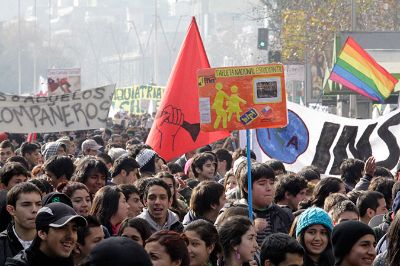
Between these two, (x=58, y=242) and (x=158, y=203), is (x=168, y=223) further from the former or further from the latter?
(x=58, y=242)

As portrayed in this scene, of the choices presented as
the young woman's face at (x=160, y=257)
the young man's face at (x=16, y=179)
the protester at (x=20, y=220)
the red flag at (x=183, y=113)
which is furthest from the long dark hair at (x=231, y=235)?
the red flag at (x=183, y=113)

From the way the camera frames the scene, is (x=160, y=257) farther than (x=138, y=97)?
No

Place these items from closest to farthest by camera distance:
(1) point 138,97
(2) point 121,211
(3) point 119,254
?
(3) point 119,254
(2) point 121,211
(1) point 138,97

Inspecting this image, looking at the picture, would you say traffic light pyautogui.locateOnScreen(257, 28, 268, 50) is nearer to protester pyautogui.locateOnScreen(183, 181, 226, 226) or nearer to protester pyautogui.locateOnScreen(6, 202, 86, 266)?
protester pyautogui.locateOnScreen(183, 181, 226, 226)

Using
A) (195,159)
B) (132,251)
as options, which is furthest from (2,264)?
(195,159)

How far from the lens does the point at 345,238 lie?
26.1 feet

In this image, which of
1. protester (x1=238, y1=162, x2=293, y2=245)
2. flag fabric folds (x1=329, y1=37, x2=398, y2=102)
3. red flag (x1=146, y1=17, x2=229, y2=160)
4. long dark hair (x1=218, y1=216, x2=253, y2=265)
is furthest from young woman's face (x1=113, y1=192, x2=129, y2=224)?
flag fabric folds (x1=329, y1=37, x2=398, y2=102)

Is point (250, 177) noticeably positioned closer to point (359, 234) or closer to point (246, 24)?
point (359, 234)

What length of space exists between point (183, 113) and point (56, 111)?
4.66 meters

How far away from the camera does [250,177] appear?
10289mm

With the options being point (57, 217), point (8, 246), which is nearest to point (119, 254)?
point (57, 217)

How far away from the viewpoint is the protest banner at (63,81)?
30.3 meters

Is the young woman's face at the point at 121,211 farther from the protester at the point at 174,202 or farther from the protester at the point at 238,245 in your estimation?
the protester at the point at 238,245

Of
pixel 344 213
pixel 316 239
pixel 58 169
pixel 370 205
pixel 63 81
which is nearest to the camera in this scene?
pixel 316 239
